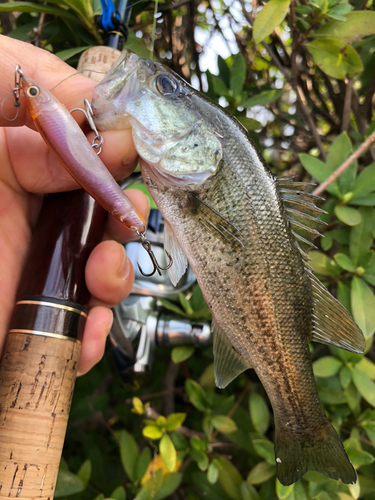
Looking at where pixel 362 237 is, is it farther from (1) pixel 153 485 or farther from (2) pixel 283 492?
(1) pixel 153 485

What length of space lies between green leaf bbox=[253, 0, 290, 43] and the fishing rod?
2.54ft

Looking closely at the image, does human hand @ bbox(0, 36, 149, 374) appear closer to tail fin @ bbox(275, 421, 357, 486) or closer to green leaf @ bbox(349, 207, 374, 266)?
tail fin @ bbox(275, 421, 357, 486)

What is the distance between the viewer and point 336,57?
1179mm

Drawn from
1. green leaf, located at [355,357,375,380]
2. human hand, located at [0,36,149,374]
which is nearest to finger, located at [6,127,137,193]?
human hand, located at [0,36,149,374]

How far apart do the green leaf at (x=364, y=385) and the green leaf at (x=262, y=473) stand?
0.38 meters

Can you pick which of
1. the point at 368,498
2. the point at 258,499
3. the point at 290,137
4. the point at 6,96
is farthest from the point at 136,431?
the point at 290,137

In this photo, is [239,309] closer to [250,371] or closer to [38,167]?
[250,371]

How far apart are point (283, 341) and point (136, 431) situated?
4.13 feet

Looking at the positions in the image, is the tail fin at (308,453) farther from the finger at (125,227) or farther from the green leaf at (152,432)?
the finger at (125,227)

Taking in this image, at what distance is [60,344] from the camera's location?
2.27 feet

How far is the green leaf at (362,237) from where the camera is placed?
118 centimetres

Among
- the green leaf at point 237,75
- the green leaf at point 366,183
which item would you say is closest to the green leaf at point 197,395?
the green leaf at point 366,183

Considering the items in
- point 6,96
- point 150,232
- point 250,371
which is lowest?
point 250,371

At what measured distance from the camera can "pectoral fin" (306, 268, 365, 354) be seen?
848 millimetres
